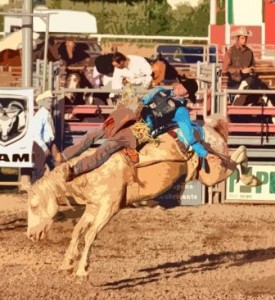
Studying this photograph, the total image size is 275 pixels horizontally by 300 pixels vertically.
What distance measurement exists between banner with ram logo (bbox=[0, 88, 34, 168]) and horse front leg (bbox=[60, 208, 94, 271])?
631cm

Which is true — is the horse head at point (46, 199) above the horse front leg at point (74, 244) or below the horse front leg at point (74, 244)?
above

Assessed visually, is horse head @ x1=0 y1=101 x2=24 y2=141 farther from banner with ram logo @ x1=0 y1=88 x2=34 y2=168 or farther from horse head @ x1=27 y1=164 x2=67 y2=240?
horse head @ x1=27 y1=164 x2=67 y2=240

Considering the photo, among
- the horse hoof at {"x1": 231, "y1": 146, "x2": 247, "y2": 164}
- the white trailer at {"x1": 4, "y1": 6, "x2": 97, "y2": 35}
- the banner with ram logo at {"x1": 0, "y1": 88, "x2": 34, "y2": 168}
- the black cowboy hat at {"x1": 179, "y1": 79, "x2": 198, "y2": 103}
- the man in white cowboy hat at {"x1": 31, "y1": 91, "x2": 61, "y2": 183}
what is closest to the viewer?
the horse hoof at {"x1": 231, "y1": 146, "x2": 247, "y2": 164}

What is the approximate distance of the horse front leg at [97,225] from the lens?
33.9ft

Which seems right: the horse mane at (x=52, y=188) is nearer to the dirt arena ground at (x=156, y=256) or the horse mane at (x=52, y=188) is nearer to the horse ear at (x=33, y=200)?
the horse ear at (x=33, y=200)

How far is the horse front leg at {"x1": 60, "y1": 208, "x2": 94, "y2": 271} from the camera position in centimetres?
1037

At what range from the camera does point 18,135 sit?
16.8 m

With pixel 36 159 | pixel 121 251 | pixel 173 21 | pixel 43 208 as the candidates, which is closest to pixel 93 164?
pixel 43 208

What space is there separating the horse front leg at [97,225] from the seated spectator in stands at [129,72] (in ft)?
24.7

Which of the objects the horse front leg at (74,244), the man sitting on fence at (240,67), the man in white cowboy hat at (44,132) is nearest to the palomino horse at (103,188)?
the horse front leg at (74,244)

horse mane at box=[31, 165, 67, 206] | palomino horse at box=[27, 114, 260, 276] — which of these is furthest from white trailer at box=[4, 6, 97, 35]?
horse mane at box=[31, 165, 67, 206]

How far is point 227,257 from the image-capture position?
40.9 feet

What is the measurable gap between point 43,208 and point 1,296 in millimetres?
880

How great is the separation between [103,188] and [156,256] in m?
2.13
